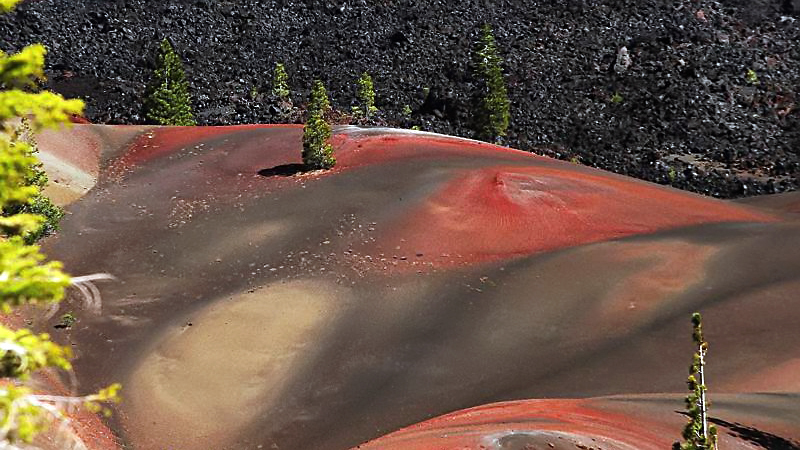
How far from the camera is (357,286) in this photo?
3869 centimetres

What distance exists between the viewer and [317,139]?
51688 millimetres

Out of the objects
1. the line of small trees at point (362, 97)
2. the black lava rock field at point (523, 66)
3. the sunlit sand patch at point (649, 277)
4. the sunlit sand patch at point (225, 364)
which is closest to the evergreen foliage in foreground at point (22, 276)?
the sunlit sand patch at point (225, 364)

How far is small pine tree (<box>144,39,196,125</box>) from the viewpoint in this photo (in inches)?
2955

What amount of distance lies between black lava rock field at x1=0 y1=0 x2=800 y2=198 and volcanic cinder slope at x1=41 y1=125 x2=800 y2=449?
101ft

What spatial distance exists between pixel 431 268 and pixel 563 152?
44.8 m

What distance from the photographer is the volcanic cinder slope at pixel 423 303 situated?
93.5ft

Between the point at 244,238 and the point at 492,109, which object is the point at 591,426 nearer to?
the point at 244,238

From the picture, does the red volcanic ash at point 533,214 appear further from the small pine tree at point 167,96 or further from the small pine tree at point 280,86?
the small pine tree at point 280,86

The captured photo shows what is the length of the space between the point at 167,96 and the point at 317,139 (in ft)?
96.4

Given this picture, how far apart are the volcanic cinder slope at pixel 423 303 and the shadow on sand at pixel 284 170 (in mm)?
270

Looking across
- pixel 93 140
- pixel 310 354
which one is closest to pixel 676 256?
pixel 310 354

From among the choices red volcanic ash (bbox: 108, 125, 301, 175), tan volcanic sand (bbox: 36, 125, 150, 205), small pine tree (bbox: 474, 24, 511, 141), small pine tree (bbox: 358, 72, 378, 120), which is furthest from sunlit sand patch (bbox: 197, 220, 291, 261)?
small pine tree (bbox: 358, 72, 378, 120)

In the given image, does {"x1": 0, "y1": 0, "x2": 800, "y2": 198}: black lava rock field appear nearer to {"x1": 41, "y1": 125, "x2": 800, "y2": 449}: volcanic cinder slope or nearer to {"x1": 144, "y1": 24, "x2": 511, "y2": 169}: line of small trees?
{"x1": 144, "y1": 24, "x2": 511, "y2": 169}: line of small trees

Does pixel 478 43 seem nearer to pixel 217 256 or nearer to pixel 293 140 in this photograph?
pixel 293 140
